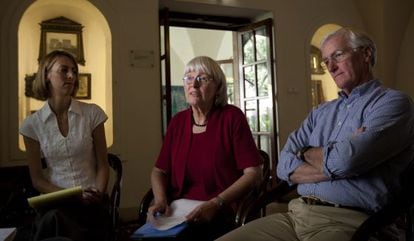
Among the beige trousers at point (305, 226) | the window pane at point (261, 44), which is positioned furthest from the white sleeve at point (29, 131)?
the window pane at point (261, 44)

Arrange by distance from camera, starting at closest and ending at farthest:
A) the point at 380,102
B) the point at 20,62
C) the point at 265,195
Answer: the point at 380,102 → the point at 265,195 → the point at 20,62

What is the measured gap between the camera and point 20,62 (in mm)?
3703

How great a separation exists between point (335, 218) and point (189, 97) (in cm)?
79

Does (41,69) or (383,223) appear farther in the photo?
(41,69)

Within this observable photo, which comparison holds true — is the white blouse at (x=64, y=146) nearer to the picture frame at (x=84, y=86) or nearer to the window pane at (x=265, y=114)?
the picture frame at (x=84, y=86)

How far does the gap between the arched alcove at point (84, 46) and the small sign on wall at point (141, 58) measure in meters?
0.22

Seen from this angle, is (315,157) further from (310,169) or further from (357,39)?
(357,39)

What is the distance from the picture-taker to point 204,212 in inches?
58.6

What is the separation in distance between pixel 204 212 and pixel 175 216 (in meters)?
0.16

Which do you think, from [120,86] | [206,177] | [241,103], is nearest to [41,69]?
[206,177]

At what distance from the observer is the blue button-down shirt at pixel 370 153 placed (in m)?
1.34

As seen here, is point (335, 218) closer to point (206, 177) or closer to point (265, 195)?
point (265, 195)

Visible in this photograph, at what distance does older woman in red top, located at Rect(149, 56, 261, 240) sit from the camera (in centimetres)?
162

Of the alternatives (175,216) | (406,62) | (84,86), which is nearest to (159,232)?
(175,216)
